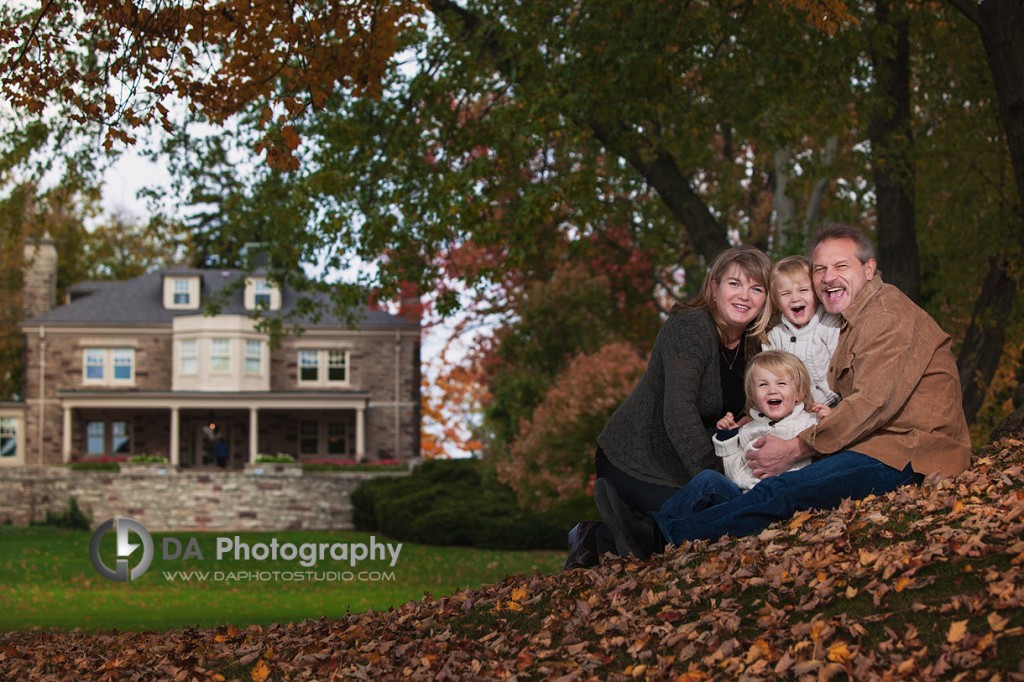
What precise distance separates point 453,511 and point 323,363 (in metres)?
14.7

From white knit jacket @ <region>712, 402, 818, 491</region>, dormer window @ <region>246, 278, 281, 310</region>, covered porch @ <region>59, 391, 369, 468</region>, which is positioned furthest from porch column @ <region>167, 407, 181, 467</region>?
A: white knit jacket @ <region>712, 402, 818, 491</region>

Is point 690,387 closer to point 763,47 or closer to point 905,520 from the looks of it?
point 905,520

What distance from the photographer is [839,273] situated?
614 centimetres

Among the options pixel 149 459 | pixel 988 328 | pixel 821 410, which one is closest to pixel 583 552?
pixel 821 410

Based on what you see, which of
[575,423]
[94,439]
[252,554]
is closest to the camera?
[575,423]

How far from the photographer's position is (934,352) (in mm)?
6102

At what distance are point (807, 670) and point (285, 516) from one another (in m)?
28.9

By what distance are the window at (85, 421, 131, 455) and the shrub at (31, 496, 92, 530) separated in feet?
18.9

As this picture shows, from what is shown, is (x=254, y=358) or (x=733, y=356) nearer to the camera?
(x=733, y=356)

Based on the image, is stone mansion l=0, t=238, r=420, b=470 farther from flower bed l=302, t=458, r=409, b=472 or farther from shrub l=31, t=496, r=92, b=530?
shrub l=31, t=496, r=92, b=530

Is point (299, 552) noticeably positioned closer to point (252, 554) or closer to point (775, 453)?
point (252, 554)

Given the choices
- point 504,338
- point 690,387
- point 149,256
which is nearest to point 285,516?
point 504,338

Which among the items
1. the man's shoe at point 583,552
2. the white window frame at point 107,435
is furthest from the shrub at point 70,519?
the man's shoe at point 583,552

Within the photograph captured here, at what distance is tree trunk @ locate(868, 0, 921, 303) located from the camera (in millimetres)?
12469
